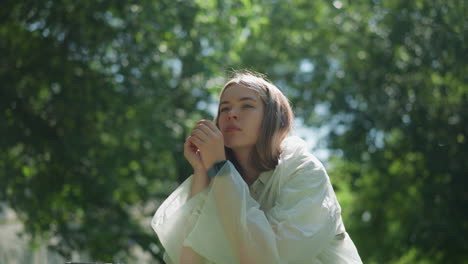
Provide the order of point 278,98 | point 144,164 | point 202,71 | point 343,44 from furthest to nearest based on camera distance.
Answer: point 343,44
point 144,164
point 202,71
point 278,98

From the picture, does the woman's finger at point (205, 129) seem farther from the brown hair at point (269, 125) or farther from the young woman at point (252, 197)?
the brown hair at point (269, 125)

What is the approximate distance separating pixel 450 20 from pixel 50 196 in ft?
24.5

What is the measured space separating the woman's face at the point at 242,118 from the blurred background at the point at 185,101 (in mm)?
Answer: 4973

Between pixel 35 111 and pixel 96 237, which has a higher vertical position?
pixel 35 111

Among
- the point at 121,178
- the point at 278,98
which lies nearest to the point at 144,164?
the point at 121,178

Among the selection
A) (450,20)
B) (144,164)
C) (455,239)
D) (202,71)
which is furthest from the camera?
(455,239)

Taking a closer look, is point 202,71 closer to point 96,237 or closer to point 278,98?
point 96,237

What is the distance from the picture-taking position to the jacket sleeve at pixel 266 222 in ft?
7.14

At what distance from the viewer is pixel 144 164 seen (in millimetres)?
10047

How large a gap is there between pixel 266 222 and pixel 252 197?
27 centimetres

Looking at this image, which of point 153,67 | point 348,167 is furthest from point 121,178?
point 348,167

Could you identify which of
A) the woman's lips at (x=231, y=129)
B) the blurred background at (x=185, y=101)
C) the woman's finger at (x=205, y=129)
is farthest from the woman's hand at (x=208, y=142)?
the blurred background at (x=185, y=101)

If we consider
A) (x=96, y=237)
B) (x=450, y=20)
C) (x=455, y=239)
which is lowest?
(x=455, y=239)

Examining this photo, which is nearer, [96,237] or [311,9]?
[96,237]
